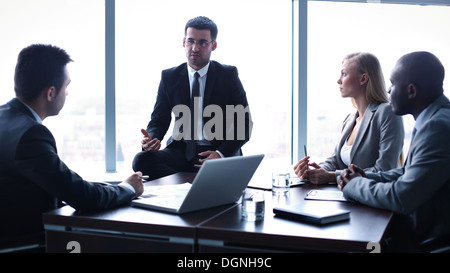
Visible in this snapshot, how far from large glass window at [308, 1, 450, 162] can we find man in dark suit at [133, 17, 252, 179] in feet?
3.70

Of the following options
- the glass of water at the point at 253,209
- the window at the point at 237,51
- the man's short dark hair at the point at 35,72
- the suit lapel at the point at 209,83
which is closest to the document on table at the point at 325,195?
the glass of water at the point at 253,209

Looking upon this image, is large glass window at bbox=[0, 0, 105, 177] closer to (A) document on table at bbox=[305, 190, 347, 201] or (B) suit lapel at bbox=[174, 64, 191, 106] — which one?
(B) suit lapel at bbox=[174, 64, 191, 106]

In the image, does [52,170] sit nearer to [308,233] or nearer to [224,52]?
[308,233]

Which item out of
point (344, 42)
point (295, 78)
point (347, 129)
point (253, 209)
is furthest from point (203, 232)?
point (344, 42)

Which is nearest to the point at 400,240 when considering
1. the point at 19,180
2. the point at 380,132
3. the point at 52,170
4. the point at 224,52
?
the point at 380,132

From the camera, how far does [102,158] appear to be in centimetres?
438

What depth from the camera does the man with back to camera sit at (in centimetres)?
156

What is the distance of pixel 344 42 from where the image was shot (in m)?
4.50

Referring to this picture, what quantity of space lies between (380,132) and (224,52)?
216 centimetres

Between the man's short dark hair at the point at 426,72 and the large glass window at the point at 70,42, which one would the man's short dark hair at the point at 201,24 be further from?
the man's short dark hair at the point at 426,72

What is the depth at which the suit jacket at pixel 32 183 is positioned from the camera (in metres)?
1.57

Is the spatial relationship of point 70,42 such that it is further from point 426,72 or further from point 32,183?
point 426,72

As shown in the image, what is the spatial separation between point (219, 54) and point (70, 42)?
1.47 m

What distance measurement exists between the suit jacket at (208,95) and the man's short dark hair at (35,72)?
174cm
